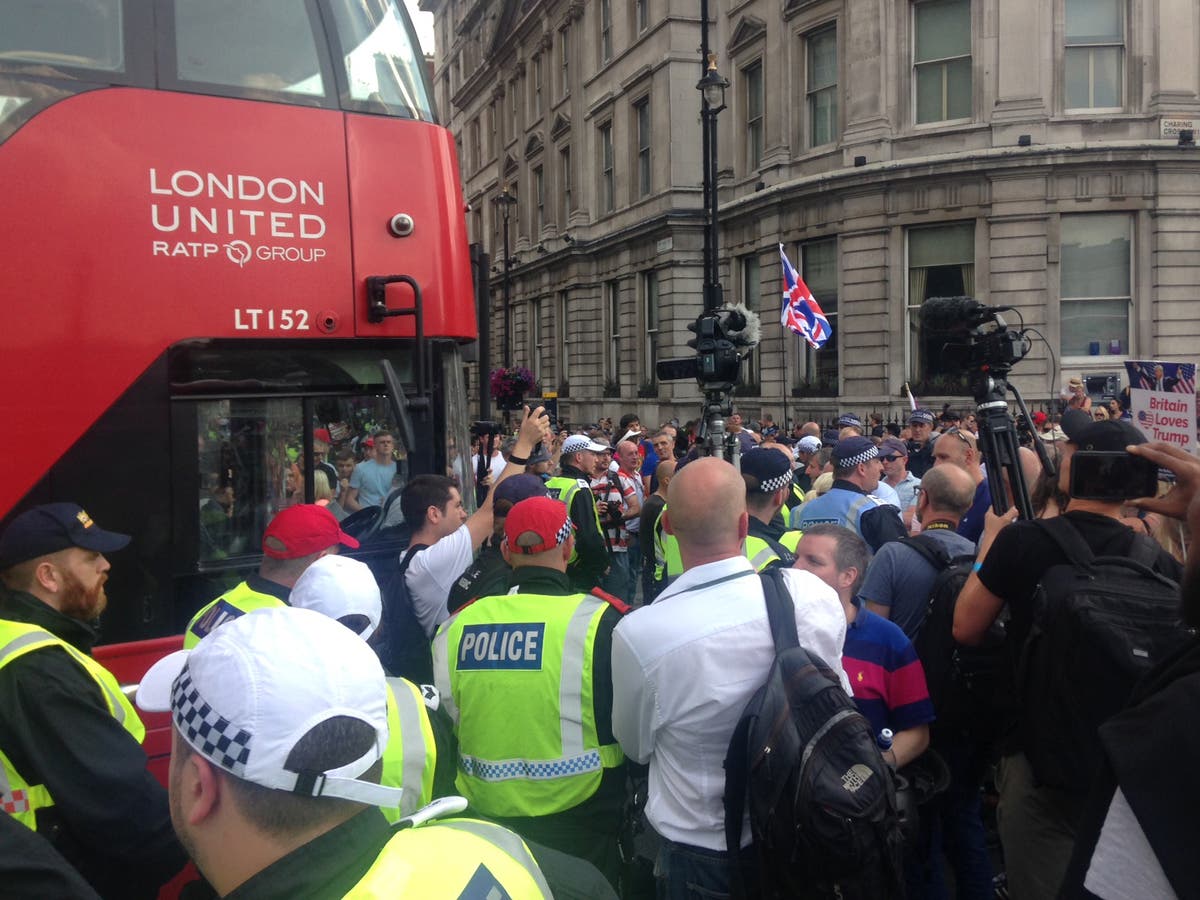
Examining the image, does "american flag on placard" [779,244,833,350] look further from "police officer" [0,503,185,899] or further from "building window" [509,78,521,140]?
"building window" [509,78,521,140]

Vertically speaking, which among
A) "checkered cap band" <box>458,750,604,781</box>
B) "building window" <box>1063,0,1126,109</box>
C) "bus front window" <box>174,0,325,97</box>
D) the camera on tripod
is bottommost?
"checkered cap band" <box>458,750,604,781</box>

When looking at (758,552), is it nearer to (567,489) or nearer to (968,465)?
(968,465)

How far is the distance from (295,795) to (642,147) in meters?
30.4

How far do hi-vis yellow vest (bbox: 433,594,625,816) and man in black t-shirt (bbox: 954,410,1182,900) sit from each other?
4.19ft

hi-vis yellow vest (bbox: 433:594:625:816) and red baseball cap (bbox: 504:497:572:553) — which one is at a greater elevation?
red baseball cap (bbox: 504:497:572:553)

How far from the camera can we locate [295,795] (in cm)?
139

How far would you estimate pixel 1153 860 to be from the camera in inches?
57.7

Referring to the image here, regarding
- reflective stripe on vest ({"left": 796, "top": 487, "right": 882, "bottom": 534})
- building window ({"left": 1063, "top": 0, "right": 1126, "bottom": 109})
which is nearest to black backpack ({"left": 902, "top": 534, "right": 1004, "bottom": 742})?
reflective stripe on vest ({"left": 796, "top": 487, "right": 882, "bottom": 534})

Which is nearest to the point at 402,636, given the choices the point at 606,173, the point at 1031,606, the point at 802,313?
the point at 1031,606

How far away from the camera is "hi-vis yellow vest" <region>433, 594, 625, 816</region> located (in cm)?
308

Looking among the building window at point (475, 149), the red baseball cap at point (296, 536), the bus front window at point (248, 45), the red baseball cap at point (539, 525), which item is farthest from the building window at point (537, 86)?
the red baseball cap at point (539, 525)

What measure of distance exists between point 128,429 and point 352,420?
1064mm

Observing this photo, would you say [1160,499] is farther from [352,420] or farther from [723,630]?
[352,420]

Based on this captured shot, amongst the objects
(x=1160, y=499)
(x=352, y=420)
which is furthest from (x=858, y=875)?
(x=352, y=420)
